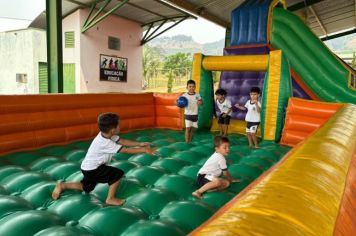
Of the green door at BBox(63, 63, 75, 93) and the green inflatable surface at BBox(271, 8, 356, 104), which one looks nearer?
the green inflatable surface at BBox(271, 8, 356, 104)

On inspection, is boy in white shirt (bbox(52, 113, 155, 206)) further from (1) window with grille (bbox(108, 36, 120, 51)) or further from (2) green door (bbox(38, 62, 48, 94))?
(2) green door (bbox(38, 62, 48, 94))

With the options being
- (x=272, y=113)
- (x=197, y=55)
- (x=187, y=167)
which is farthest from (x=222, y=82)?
(x=187, y=167)

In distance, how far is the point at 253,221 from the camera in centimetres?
90

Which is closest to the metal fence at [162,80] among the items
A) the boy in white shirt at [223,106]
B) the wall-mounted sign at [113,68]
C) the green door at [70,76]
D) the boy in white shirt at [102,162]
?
the wall-mounted sign at [113,68]

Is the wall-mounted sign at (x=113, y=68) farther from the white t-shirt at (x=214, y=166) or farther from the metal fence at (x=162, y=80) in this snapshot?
the white t-shirt at (x=214, y=166)

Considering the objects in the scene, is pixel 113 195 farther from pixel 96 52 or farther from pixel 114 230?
pixel 96 52

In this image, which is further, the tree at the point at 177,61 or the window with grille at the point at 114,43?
the tree at the point at 177,61

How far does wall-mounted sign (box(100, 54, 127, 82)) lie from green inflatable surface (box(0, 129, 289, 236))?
8.37m

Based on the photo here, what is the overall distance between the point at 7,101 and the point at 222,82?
4161 millimetres

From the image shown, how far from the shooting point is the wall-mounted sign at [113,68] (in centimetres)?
1205

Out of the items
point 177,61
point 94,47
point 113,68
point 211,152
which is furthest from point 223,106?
point 177,61

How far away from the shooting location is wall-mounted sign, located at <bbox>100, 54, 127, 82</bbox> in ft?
39.5

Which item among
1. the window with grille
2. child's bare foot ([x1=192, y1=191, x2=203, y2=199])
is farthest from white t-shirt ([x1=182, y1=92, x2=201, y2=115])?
the window with grille

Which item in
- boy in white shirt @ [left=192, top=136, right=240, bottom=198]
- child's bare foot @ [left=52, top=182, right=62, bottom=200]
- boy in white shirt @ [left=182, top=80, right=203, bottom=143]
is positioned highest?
boy in white shirt @ [left=182, top=80, right=203, bottom=143]
